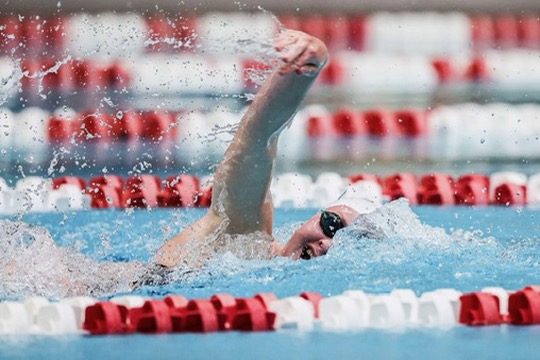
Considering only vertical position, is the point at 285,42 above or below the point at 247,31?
below

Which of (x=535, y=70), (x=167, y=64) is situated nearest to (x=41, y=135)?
(x=167, y=64)

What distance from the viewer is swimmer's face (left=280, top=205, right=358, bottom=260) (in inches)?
126

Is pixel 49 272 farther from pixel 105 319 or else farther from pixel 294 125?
pixel 294 125

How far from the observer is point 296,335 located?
8.09 ft

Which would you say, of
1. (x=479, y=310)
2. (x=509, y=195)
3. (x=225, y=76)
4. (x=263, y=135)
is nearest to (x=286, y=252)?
(x=263, y=135)

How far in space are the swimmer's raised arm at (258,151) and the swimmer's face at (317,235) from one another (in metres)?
0.10

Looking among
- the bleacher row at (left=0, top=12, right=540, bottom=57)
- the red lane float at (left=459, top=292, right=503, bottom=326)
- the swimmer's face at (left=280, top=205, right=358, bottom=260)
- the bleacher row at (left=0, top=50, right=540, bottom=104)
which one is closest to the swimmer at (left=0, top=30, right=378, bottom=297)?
the swimmer's face at (left=280, top=205, right=358, bottom=260)

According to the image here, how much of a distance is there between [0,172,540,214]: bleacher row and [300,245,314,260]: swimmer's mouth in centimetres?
193

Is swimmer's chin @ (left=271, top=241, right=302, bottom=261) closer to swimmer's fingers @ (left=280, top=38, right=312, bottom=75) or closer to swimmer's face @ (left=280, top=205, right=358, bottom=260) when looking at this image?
swimmer's face @ (left=280, top=205, right=358, bottom=260)

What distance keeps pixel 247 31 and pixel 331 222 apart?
454 cm

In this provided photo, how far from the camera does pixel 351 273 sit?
318cm

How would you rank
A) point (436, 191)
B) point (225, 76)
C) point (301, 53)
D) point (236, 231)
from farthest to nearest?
point (225, 76) → point (436, 191) → point (236, 231) → point (301, 53)

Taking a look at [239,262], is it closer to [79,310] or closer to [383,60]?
[79,310]

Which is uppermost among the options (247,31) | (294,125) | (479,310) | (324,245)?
(247,31)
